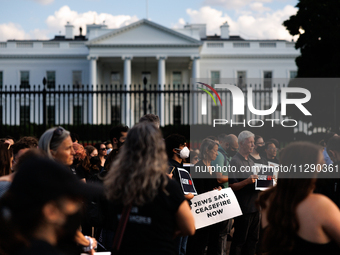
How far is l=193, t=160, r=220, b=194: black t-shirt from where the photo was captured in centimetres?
497

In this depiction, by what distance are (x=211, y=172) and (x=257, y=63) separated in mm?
39251

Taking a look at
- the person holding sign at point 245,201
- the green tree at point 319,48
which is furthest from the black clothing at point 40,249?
the green tree at point 319,48

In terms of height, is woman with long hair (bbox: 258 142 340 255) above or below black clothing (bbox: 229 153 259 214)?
above

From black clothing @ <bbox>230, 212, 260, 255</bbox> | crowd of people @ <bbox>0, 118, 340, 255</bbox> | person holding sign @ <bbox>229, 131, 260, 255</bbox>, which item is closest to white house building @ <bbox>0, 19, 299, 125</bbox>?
person holding sign @ <bbox>229, 131, 260, 255</bbox>

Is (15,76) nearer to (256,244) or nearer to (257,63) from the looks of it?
(257,63)

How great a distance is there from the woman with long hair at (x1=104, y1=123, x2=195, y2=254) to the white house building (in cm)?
3444

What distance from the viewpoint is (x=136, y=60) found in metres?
40.6

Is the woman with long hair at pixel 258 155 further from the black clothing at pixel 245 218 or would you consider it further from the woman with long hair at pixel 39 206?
the woman with long hair at pixel 39 206

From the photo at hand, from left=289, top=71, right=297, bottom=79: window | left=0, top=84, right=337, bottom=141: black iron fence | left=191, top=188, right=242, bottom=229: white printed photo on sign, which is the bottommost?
left=191, top=188, right=242, bottom=229: white printed photo on sign

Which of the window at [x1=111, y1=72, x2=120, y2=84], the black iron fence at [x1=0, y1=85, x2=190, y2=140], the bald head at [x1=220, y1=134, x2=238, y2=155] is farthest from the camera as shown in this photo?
the window at [x1=111, y1=72, x2=120, y2=84]

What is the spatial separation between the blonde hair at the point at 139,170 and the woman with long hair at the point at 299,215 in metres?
0.68

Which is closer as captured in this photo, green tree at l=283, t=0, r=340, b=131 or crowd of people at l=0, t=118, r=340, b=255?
crowd of people at l=0, t=118, r=340, b=255

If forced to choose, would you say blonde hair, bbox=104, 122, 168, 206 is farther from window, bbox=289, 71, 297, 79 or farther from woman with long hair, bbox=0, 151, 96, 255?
window, bbox=289, 71, 297, 79

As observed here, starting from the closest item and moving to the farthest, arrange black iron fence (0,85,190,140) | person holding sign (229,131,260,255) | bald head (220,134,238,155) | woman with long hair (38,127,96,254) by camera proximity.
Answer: woman with long hair (38,127,96,254), person holding sign (229,131,260,255), bald head (220,134,238,155), black iron fence (0,85,190,140)
